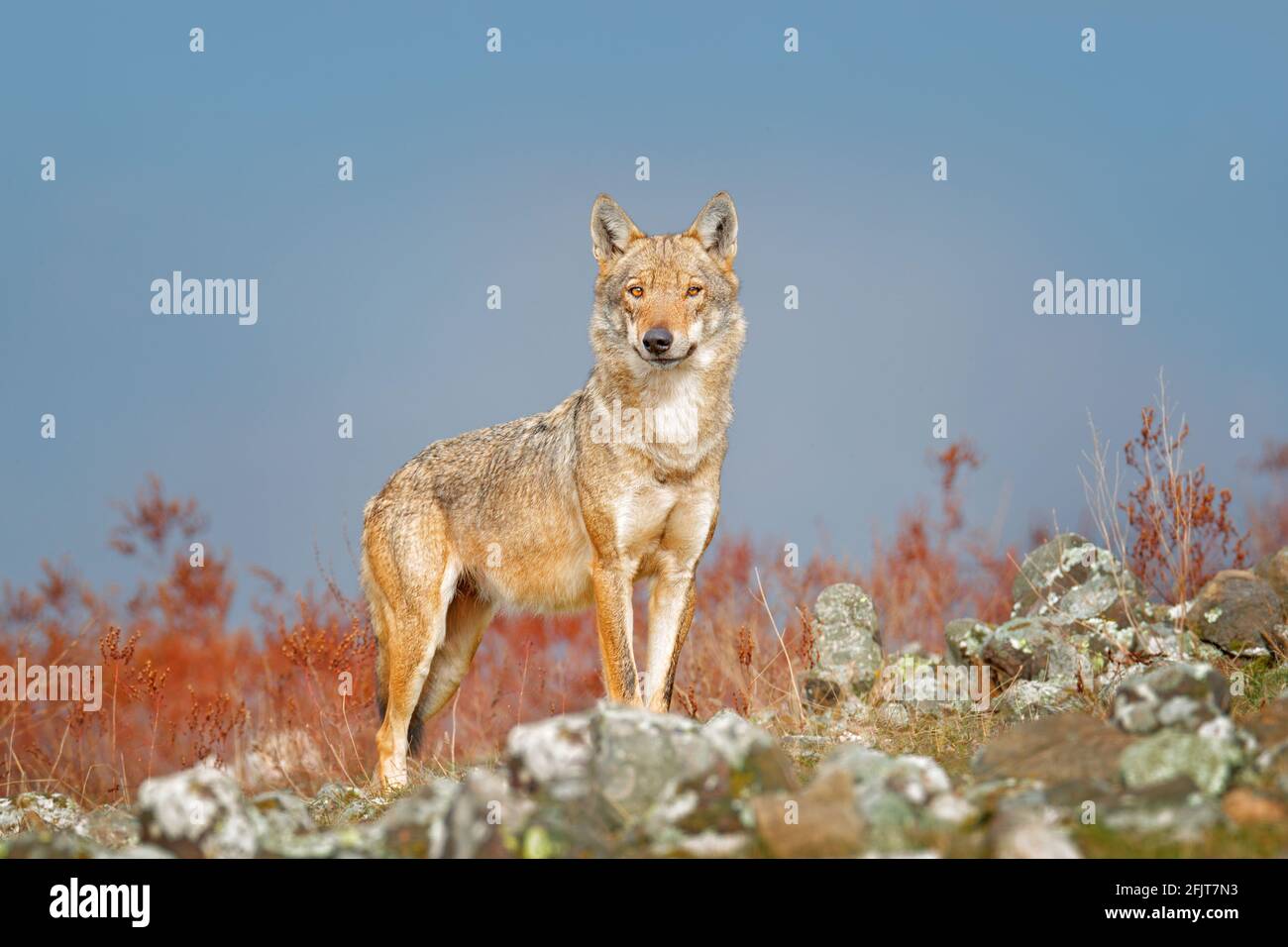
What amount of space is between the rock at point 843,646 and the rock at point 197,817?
22.3 ft

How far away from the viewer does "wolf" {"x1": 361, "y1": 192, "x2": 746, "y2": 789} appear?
779 cm

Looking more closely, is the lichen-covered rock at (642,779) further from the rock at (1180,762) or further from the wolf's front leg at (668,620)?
the wolf's front leg at (668,620)

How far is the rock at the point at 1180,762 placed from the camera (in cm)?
468

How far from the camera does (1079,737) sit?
5.32 metres

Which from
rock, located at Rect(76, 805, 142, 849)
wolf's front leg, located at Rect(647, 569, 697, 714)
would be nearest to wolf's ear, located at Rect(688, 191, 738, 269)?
wolf's front leg, located at Rect(647, 569, 697, 714)

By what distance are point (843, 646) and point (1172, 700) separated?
589 centimetres

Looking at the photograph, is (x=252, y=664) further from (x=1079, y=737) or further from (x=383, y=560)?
(x=1079, y=737)

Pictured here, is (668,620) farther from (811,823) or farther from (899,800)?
(811,823)

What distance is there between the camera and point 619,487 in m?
7.84

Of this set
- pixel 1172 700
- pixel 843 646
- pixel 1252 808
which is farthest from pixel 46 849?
pixel 843 646

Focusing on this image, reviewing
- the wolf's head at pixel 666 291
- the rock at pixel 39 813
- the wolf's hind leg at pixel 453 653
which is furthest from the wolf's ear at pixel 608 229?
the rock at pixel 39 813

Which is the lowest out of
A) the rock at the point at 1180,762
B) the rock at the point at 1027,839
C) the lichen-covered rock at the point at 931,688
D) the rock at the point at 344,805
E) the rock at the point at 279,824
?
the rock at the point at 344,805

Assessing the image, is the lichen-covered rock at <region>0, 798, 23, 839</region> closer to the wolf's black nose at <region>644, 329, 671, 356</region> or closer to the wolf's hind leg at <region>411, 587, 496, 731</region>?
the wolf's hind leg at <region>411, 587, 496, 731</region>
